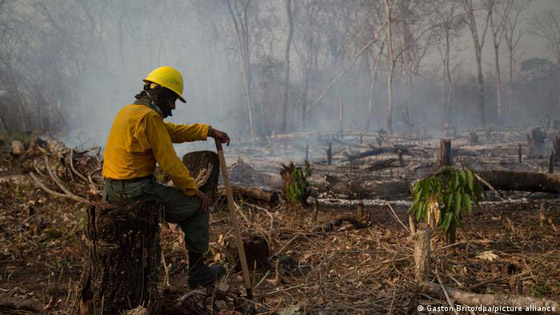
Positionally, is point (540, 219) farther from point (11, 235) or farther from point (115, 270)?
point (11, 235)

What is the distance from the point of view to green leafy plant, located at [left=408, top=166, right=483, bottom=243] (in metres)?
3.90

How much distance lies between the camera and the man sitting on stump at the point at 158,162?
2.90 meters

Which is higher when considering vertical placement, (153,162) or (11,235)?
(153,162)

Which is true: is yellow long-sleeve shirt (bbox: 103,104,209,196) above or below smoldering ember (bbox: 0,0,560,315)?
above

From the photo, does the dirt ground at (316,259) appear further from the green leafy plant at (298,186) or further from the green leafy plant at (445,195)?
the green leafy plant at (445,195)

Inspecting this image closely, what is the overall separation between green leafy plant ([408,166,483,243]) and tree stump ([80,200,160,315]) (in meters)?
2.62

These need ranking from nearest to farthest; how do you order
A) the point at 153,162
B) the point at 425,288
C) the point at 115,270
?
the point at 115,270
the point at 425,288
the point at 153,162

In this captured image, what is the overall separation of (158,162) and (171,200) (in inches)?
13.7

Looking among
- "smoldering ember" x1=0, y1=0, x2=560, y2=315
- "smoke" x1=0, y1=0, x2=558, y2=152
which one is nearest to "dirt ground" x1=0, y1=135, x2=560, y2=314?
"smoldering ember" x1=0, y1=0, x2=560, y2=315

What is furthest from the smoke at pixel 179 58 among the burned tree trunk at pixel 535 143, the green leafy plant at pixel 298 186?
the green leafy plant at pixel 298 186

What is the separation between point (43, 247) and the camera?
475 centimetres

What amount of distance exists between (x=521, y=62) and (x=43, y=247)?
45.1m

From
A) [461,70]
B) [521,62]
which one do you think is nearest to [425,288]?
[521,62]

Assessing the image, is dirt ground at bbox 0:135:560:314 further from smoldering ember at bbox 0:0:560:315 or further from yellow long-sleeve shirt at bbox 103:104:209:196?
yellow long-sleeve shirt at bbox 103:104:209:196
